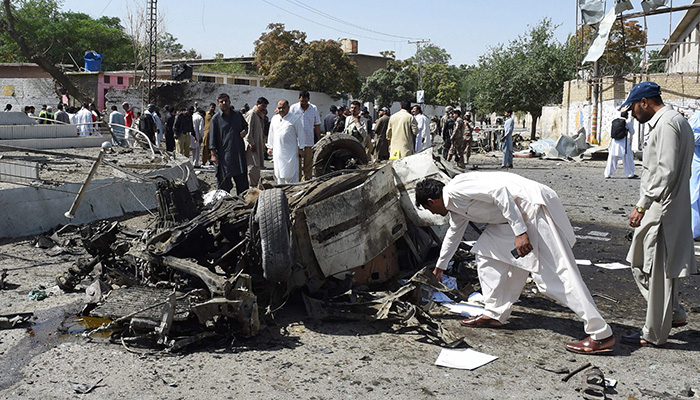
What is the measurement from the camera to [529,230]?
456cm

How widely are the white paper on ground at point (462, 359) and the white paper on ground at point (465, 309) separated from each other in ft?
2.66

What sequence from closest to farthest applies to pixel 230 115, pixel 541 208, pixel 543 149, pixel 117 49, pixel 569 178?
pixel 541 208, pixel 230 115, pixel 569 178, pixel 543 149, pixel 117 49

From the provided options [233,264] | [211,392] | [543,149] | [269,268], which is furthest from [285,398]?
[543,149]

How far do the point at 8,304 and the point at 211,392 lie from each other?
291 cm

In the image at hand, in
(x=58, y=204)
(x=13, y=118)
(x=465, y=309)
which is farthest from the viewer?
(x=13, y=118)

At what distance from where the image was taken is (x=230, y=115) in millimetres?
9422

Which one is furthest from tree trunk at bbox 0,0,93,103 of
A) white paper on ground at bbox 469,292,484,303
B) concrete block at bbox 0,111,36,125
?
white paper on ground at bbox 469,292,484,303

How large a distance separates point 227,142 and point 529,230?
5886mm

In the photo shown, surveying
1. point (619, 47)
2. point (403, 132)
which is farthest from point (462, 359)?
point (619, 47)

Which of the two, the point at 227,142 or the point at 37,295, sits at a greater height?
the point at 227,142

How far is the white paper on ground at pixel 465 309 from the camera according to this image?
540cm

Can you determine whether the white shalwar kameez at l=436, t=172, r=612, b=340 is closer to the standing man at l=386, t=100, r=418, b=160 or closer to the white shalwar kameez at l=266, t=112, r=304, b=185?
the white shalwar kameez at l=266, t=112, r=304, b=185

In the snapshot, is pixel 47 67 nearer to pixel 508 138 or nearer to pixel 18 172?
pixel 508 138

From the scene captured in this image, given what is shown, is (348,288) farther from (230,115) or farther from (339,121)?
(339,121)
